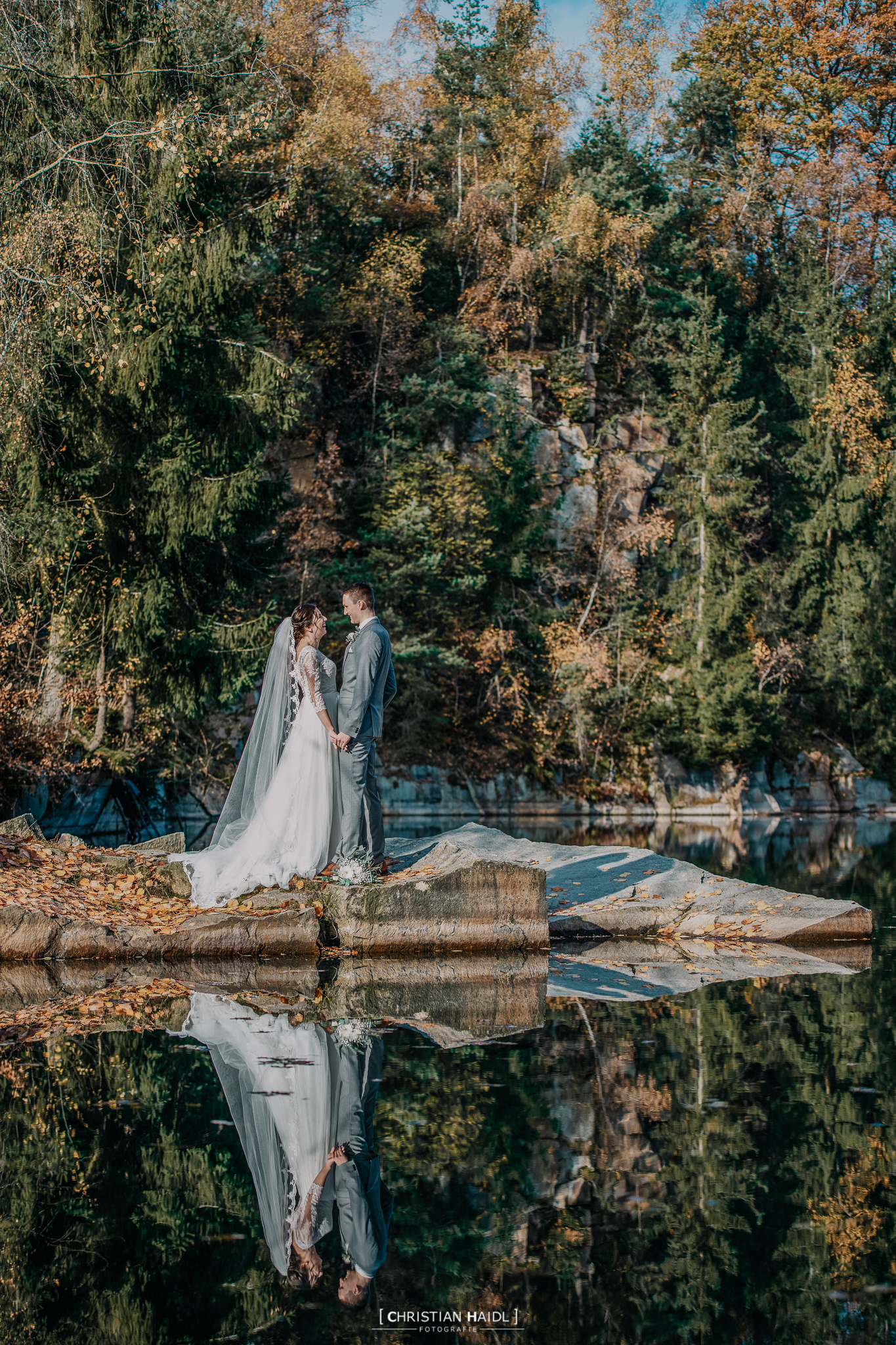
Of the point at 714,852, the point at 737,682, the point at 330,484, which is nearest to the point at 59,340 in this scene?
the point at 714,852

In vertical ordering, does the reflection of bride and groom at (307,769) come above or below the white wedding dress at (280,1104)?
above

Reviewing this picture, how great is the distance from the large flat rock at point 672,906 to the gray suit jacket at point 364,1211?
5.17 meters

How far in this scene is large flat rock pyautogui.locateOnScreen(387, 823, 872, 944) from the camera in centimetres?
1041

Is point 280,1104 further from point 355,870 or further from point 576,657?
point 576,657

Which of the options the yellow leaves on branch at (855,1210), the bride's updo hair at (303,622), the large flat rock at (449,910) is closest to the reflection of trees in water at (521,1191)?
the yellow leaves on branch at (855,1210)

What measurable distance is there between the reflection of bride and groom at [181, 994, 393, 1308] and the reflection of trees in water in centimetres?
7

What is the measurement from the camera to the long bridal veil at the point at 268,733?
10477 millimetres

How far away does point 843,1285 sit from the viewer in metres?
3.46

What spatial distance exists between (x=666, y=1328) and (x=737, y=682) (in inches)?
1206

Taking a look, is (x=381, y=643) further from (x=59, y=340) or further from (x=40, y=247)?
(x=59, y=340)

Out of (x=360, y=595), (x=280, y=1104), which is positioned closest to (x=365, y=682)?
(x=360, y=595)

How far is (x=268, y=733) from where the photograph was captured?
34.7 ft

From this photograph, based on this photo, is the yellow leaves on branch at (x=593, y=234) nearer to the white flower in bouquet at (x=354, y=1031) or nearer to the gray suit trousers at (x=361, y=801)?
the gray suit trousers at (x=361, y=801)

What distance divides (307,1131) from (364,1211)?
87 cm
